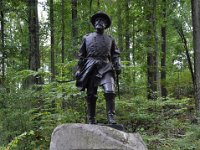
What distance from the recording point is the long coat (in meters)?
7.46

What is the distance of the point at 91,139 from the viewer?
22.1 feet

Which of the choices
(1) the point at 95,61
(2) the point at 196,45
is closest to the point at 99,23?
(1) the point at 95,61

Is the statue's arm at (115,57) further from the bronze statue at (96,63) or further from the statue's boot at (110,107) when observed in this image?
the statue's boot at (110,107)

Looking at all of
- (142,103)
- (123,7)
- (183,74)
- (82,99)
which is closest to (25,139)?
(82,99)

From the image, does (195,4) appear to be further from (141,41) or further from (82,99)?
(82,99)

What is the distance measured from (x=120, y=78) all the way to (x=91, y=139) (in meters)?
5.45

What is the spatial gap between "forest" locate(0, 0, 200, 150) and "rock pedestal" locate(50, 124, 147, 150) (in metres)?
2.39

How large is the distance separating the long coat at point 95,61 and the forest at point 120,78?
6.65ft

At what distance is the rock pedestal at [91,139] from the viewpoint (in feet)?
21.9

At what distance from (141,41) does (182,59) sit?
8989 millimetres

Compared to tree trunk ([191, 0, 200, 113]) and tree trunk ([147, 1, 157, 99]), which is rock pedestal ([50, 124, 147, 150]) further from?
tree trunk ([147, 1, 157, 99])

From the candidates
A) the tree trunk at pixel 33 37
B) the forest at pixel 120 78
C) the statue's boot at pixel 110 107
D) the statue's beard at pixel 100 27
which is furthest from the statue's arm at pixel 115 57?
the tree trunk at pixel 33 37

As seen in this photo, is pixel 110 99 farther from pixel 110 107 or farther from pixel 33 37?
pixel 33 37

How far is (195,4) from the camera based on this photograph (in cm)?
1498
